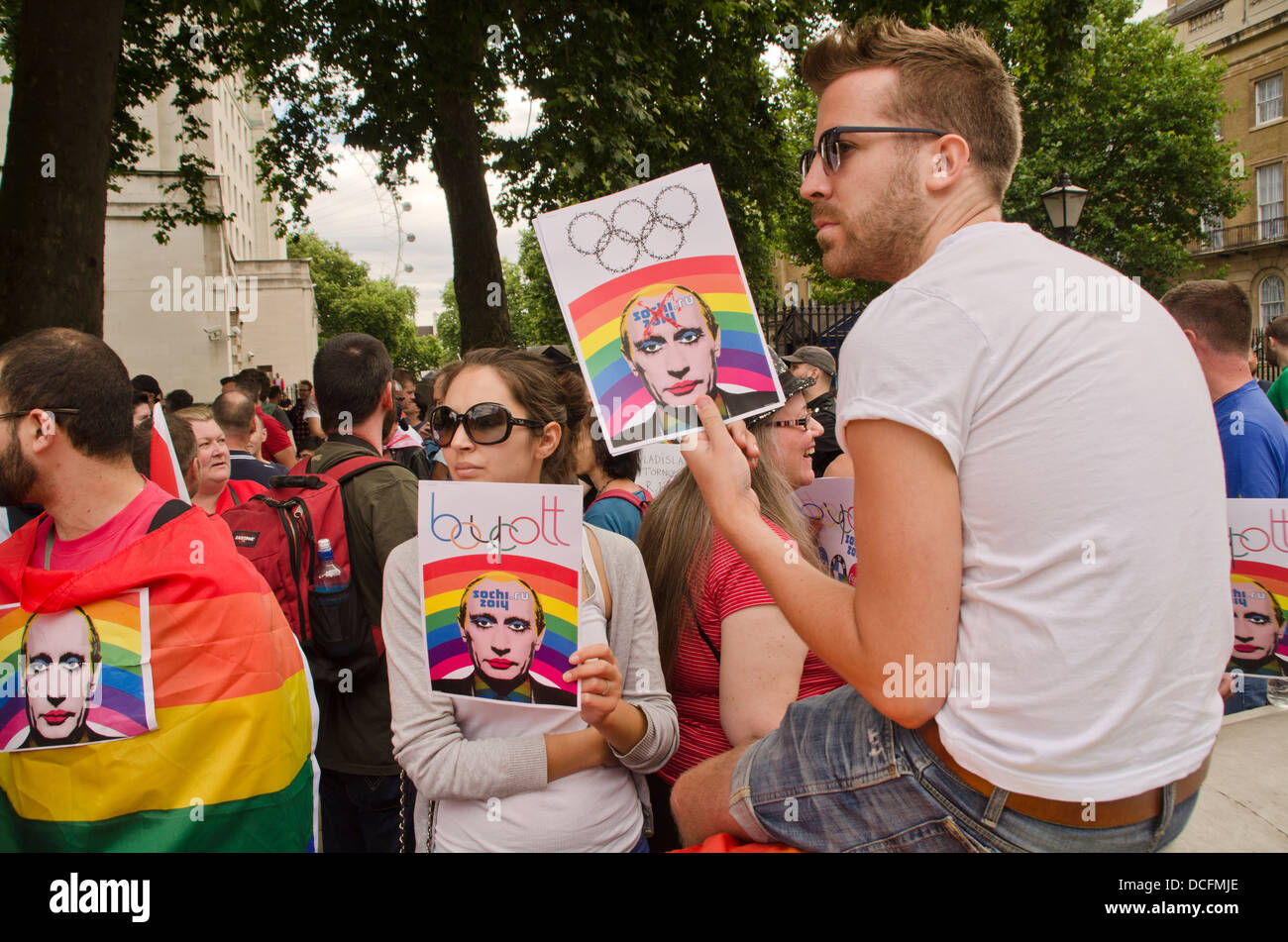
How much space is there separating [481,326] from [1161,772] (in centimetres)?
1122

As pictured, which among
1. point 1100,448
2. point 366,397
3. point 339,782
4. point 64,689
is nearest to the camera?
point 1100,448

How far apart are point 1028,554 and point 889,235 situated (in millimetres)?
588

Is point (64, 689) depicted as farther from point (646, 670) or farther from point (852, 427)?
point (852, 427)

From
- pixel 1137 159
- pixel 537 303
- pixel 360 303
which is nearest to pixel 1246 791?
pixel 1137 159

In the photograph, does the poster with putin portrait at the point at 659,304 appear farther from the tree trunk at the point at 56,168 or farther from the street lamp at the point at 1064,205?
the street lamp at the point at 1064,205

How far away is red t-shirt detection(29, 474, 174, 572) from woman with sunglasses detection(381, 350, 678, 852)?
26.0 inches

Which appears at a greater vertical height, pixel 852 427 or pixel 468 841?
pixel 852 427

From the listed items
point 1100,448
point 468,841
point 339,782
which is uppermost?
point 1100,448

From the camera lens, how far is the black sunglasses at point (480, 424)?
2420mm

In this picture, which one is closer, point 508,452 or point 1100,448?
point 1100,448

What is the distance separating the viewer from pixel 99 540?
2.25 m

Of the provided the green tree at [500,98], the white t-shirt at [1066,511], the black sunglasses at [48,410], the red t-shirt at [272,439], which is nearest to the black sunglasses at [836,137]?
the white t-shirt at [1066,511]

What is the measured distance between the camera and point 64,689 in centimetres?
207

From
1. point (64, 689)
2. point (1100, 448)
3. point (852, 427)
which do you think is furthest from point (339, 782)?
point (1100, 448)
